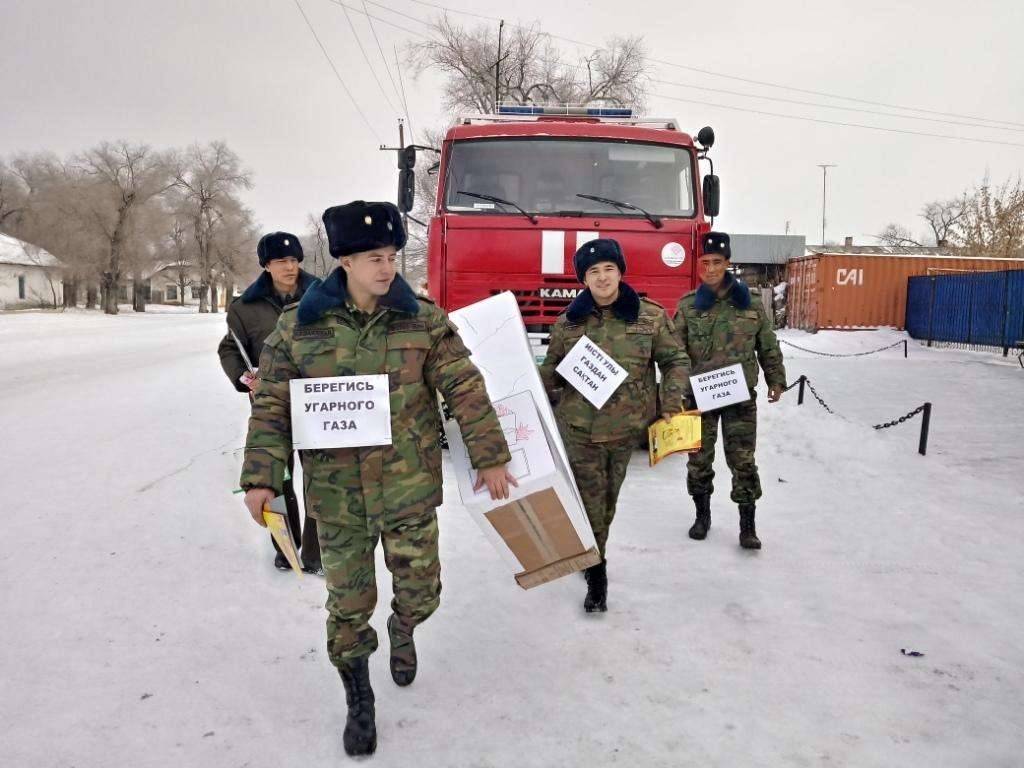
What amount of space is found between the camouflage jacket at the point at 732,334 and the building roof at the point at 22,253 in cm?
5338

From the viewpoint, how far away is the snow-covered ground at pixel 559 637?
255cm

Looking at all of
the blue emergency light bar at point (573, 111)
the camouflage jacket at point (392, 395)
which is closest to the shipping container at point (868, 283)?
the blue emergency light bar at point (573, 111)

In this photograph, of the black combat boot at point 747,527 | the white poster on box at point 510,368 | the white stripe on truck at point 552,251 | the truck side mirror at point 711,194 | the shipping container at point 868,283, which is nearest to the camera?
the white poster on box at point 510,368

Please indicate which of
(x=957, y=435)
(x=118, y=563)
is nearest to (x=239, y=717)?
(x=118, y=563)

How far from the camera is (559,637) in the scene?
11.0ft

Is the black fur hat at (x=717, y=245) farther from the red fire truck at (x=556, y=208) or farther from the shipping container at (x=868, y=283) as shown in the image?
the shipping container at (x=868, y=283)

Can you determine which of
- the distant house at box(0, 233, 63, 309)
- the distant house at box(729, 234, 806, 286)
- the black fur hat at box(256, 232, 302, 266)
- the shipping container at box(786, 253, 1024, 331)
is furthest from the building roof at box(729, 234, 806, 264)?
the distant house at box(0, 233, 63, 309)

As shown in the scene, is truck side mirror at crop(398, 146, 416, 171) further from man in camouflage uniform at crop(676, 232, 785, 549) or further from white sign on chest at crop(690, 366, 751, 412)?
white sign on chest at crop(690, 366, 751, 412)

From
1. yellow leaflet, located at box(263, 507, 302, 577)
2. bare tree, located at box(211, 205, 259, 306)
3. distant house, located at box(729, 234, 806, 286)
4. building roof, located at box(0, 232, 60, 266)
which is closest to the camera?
yellow leaflet, located at box(263, 507, 302, 577)

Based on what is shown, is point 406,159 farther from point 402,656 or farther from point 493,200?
point 402,656

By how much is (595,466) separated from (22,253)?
188 feet

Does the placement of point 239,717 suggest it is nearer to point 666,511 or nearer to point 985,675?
point 985,675

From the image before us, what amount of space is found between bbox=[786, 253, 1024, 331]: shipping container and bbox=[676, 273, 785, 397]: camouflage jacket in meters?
21.0

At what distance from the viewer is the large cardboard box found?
273 cm
